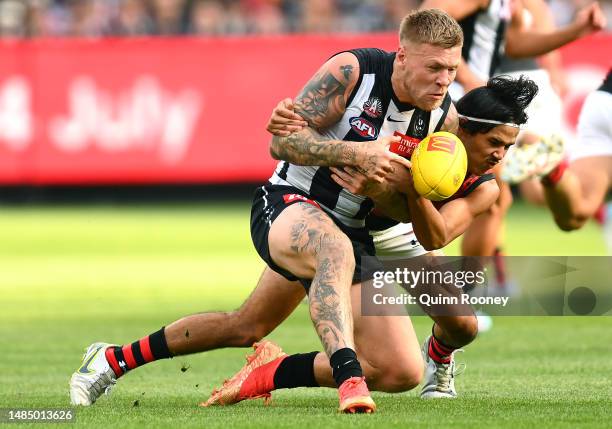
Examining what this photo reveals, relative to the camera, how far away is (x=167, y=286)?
12984 mm

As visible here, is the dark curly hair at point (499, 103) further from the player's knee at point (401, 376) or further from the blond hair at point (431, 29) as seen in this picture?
the player's knee at point (401, 376)

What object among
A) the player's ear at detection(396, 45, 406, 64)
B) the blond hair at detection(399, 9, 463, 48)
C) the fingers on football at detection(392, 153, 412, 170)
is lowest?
the fingers on football at detection(392, 153, 412, 170)

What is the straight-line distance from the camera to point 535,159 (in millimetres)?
9414

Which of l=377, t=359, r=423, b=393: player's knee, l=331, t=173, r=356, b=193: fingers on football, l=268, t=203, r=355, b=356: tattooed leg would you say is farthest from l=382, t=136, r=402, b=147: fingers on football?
l=377, t=359, r=423, b=393: player's knee

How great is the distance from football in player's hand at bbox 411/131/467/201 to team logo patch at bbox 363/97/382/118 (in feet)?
1.06

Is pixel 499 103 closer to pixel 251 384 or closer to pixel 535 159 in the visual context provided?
pixel 251 384

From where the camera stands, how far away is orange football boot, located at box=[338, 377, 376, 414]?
20.1 ft

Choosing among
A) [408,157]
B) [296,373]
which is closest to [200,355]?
[296,373]

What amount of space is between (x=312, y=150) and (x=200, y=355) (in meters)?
3.06

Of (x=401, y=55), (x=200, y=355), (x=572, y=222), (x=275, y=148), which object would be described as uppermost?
(x=401, y=55)

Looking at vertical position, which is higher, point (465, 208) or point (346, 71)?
point (346, 71)

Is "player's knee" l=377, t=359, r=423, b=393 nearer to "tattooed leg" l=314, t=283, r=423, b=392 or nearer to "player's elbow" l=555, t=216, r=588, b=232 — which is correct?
"tattooed leg" l=314, t=283, r=423, b=392

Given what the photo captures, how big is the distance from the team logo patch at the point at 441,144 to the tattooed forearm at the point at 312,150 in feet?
1.31

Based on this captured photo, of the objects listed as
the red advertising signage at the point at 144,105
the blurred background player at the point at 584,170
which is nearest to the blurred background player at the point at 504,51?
the blurred background player at the point at 584,170
